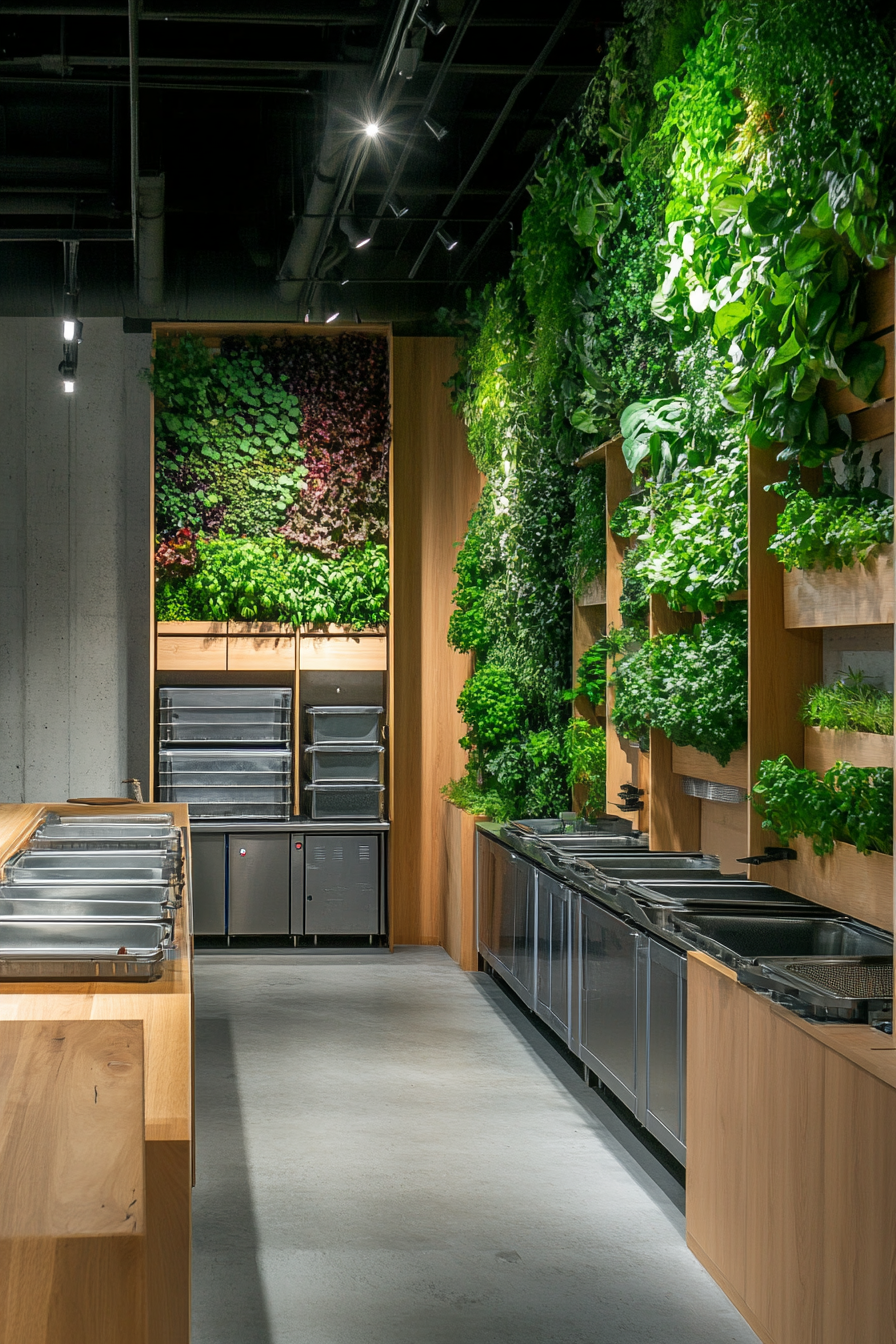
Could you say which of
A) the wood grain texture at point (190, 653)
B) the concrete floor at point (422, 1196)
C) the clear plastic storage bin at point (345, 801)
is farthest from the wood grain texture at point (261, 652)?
the concrete floor at point (422, 1196)

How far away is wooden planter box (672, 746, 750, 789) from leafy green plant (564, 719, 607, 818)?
0.99 meters

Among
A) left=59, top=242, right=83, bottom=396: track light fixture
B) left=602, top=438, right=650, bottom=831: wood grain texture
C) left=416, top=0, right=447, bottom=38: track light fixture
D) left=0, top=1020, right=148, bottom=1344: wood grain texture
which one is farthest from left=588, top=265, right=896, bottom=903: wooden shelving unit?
left=59, top=242, right=83, bottom=396: track light fixture

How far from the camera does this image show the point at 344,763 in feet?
27.5

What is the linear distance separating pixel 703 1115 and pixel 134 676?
6.44 m

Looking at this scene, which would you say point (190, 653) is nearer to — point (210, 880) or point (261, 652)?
point (261, 652)

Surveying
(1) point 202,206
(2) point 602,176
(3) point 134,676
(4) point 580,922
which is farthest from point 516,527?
(3) point 134,676

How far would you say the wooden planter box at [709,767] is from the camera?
4.31m

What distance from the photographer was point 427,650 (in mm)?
8586

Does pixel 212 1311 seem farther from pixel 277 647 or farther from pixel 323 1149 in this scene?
pixel 277 647

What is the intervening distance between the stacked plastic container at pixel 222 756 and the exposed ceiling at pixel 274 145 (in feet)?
8.26

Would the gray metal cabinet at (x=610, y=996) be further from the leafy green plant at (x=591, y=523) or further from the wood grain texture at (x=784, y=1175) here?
the leafy green plant at (x=591, y=523)

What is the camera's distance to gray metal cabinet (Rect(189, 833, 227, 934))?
8.15 metres

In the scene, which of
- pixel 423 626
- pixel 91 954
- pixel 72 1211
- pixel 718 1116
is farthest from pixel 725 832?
pixel 423 626

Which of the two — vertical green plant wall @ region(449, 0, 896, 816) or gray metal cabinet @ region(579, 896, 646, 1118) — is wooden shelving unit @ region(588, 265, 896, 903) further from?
gray metal cabinet @ region(579, 896, 646, 1118)
